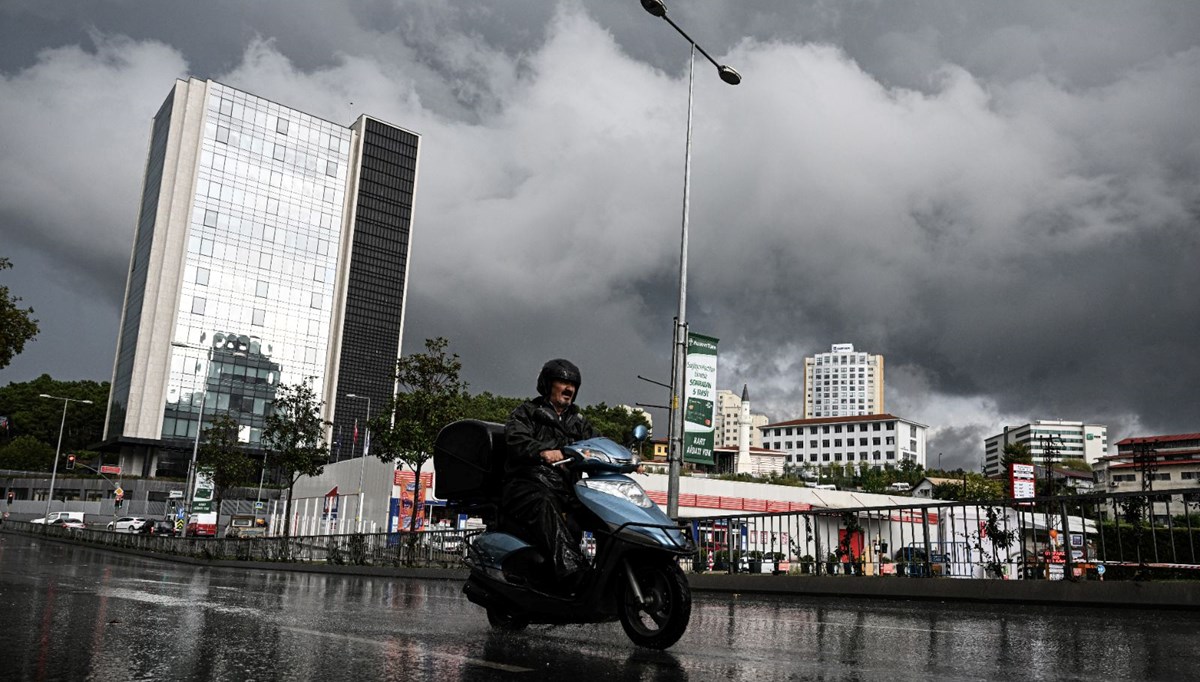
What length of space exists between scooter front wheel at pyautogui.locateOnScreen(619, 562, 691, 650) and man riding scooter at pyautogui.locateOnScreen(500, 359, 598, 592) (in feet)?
1.18

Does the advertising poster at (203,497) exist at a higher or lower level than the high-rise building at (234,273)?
lower

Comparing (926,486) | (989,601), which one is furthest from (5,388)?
(989,601)

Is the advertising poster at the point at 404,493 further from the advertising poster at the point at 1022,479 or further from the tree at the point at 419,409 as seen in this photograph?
the advertising poster at the point at 1022,479

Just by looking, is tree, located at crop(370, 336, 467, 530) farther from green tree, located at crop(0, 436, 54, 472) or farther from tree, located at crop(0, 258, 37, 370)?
green tree, located at crop(0, 436, 54, 472)

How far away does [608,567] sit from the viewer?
16.9 ft

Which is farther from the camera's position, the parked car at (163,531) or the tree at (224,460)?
the parked car at (163,531)

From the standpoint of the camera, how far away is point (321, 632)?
19.0 ft

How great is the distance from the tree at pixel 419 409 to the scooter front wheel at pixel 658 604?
23631 mm

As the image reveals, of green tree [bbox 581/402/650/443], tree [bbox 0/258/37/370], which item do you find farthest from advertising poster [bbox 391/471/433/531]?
green tree [bbox 581/402/650/443]

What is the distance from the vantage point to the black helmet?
239 inches

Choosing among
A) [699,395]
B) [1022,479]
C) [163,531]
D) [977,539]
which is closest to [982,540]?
[977,539]

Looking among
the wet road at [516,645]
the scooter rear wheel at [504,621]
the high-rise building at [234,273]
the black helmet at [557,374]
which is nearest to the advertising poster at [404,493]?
the wet road at [516,645]

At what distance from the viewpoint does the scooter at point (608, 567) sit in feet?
16.8

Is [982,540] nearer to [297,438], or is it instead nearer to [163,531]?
[297,438]
